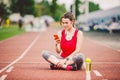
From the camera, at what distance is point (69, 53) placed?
12531 mm

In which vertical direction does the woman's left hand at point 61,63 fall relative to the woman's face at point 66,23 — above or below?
below

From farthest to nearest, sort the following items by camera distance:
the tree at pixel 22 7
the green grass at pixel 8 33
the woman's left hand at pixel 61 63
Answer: the tree at pixel 22 7, the green grass at pixel 8 33, the woman's left hand at pixel 61 63

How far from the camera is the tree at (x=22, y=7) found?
15988cm

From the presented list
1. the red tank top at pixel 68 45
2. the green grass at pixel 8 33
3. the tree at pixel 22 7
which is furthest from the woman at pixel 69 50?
the tree at pixel 22 7

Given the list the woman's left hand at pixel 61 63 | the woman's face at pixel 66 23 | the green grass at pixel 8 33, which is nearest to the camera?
the woman's face at pixel 66 23

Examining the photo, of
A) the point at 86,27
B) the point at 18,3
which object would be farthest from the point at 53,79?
the point at 18,3

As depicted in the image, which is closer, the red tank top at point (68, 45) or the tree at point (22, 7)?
the red tank top at point (68, 45)

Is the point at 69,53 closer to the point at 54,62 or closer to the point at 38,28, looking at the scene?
the point at 54,62

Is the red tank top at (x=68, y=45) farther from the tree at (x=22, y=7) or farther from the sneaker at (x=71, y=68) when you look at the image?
the tree at (x=22, y=7)

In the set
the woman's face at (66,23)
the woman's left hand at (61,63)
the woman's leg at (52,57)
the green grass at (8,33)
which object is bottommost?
the green grass at (8,33)

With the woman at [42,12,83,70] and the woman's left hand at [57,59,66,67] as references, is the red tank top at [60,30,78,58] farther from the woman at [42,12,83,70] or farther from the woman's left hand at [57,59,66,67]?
the woman's left hand at [57,59,66,67]

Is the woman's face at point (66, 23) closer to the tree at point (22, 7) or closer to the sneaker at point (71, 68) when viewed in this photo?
the sneaker at point (71, 68)

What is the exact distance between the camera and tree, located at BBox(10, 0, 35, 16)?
6294 inches

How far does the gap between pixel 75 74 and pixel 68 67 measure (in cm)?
88
